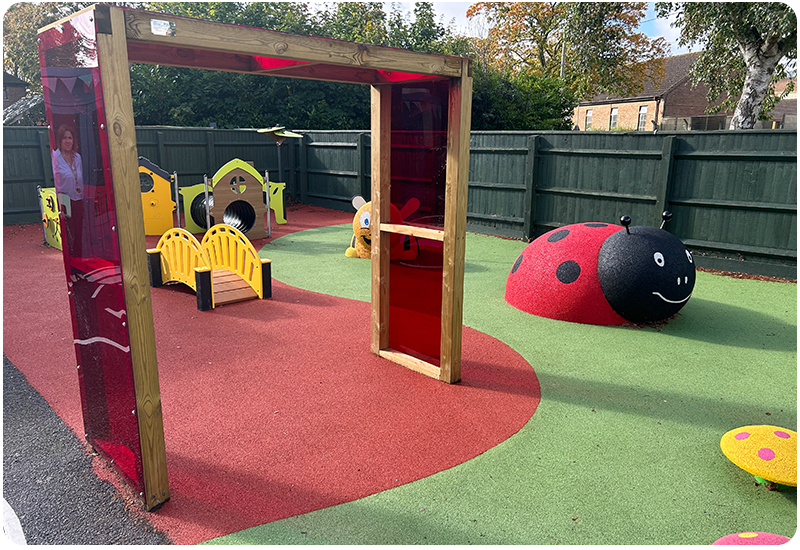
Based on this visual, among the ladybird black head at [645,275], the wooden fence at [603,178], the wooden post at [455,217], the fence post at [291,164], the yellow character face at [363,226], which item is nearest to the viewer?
the wooden post at [455,217]

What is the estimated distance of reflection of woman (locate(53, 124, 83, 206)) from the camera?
10.6 feet

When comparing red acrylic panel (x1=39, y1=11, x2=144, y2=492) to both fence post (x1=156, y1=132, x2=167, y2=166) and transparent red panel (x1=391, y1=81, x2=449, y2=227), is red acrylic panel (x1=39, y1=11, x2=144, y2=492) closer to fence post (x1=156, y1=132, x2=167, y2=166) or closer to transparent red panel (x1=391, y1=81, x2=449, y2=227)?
transparent red panel (x1=391, y1=81, x2=449, y2=227)

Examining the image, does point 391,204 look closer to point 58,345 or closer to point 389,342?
point 389,342

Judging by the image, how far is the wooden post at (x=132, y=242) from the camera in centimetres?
277

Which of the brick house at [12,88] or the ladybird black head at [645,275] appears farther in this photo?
the brick house at [12,88]

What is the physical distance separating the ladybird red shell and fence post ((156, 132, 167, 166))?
39.1ft

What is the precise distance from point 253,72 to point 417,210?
6.03 feet

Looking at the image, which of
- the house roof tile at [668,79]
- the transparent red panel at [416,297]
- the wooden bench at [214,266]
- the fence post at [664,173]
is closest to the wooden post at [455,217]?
the transparent red panel at [416,297]

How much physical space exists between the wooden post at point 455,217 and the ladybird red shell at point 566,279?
92.3 inches

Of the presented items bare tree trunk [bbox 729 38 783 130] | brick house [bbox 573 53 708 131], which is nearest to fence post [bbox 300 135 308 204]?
bare tree trunk [bbox 729 38 783 130]

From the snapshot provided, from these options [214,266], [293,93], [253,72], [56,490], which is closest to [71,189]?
[253,72]

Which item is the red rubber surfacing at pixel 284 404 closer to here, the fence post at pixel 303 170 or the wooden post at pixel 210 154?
the wooden post at pixel 210 154

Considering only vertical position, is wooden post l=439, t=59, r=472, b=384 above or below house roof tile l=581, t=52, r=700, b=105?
below

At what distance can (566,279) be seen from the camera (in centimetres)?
698
